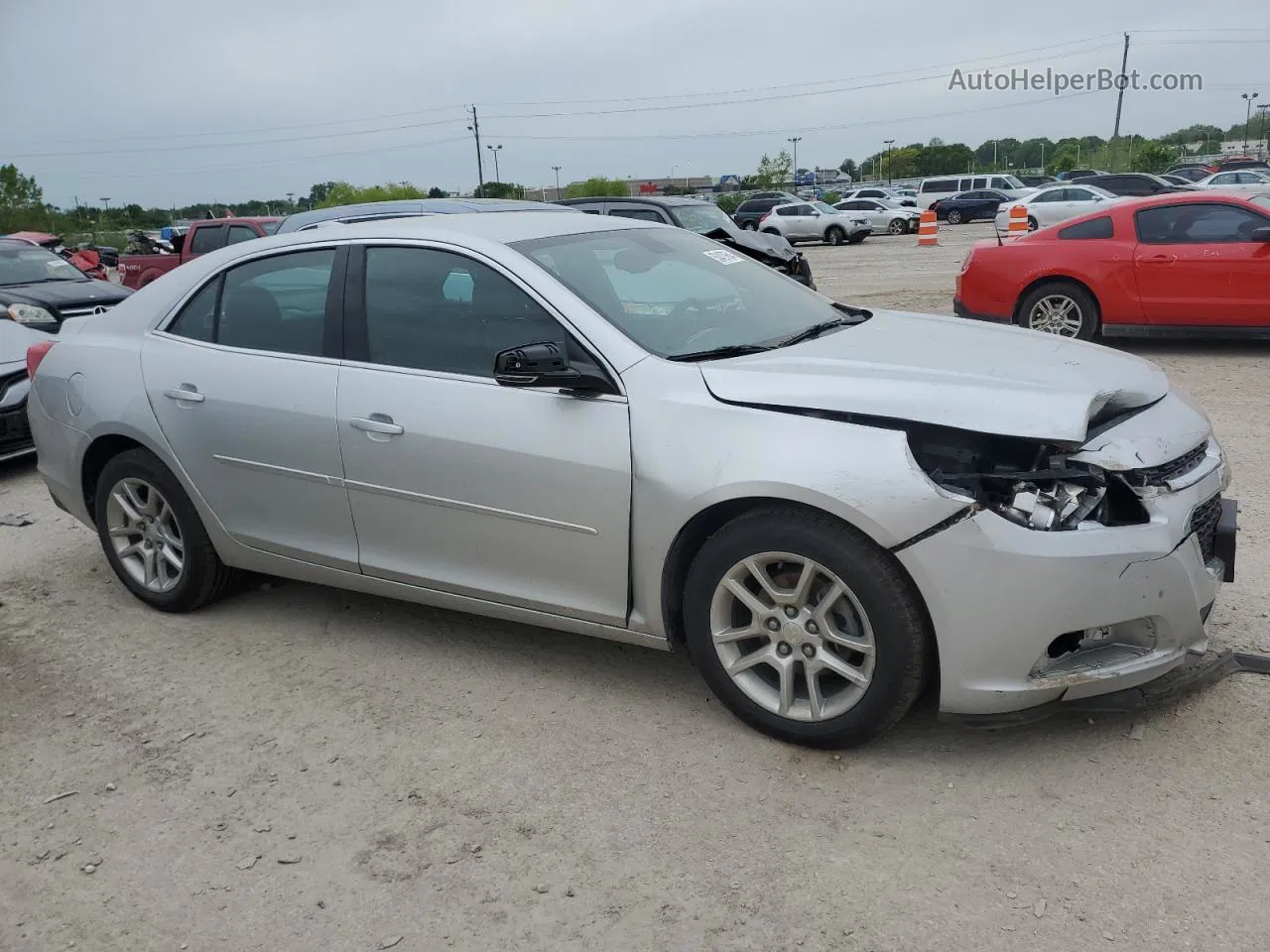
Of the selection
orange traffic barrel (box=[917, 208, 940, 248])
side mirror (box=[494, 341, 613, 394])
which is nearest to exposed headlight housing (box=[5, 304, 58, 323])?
side mirror (box=[494, 341, 613, 394])

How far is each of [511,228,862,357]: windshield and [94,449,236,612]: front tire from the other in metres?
1.94

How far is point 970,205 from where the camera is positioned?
3922cm

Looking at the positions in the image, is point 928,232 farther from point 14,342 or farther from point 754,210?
point 14,342

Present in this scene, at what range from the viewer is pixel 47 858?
3.10 m

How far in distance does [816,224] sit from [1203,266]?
24.5 m

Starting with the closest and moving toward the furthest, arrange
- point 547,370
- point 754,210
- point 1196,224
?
point 547,370
point 1196,224
point 754,210

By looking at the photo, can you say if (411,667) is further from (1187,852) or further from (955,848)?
(1187,852)

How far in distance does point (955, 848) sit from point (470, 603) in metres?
1.89

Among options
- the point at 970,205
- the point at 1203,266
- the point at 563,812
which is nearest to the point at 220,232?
the point at 1203,266

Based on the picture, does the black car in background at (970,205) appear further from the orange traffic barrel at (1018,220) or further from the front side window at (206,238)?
the front side window at (206,238)

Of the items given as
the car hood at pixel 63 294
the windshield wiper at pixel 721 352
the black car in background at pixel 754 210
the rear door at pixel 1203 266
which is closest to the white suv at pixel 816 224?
the black car in background at pixel 754 210

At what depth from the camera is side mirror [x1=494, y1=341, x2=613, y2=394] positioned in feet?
11.3

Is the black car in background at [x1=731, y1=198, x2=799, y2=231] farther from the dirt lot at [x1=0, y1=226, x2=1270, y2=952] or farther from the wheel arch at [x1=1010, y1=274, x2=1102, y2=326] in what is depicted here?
the dirt lot at [x1=0, y1=226, x2=1270, y2=952]

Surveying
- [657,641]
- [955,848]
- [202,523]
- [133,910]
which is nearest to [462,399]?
[657,641]
